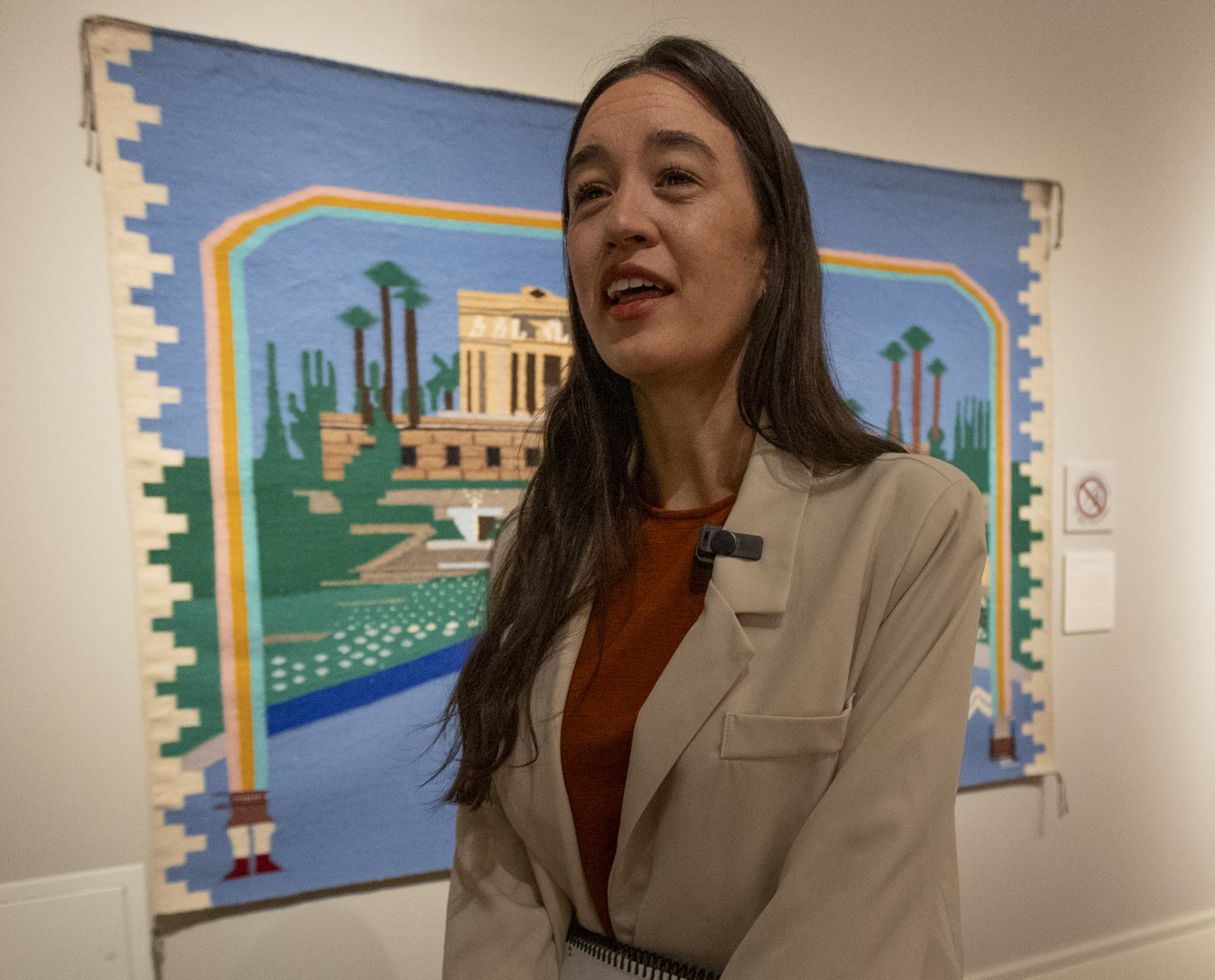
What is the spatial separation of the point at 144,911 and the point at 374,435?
1.02 metres

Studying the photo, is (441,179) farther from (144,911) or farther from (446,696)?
(144,911)

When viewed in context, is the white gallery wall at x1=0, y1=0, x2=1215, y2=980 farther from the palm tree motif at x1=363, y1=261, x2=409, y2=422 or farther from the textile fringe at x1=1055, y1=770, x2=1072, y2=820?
the palm tree motif at x1=363, y1=261, x2=409, y2=422

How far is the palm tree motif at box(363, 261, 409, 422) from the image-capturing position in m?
1.54

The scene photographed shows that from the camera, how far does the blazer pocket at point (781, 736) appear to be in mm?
741

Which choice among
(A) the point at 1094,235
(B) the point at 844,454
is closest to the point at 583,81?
(B) the point at 844,454

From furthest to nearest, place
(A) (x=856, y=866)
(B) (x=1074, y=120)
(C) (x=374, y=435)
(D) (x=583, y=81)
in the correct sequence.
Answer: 1. (B) (x=1074, y=120)
2. (D) (x=583, y=81)
3. (C) (x=374, y=435)
4. (A) (x=856, y=866)

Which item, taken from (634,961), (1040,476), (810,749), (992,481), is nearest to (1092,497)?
(1040,476)

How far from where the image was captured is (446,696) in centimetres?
160

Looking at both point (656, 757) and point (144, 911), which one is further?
point (144, 911)

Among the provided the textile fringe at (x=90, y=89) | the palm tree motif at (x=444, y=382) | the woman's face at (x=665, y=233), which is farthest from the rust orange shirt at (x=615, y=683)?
the textile fringe at (x=90, y=89)

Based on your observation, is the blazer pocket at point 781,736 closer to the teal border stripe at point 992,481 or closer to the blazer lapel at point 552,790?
the blazer lapel at point 552,790

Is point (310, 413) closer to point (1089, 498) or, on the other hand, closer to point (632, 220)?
point (632, 220)

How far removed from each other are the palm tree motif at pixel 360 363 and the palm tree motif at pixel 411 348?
0.08 meters

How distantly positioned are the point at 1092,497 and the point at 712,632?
1845 mm
